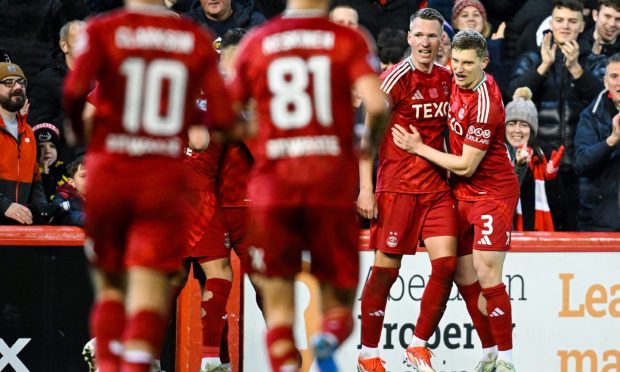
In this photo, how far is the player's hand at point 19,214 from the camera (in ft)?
32.6

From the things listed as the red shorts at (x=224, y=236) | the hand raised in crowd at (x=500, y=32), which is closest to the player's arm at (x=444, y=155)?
the red shorts at (x=224, y=236)

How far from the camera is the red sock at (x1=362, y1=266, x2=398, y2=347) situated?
9.37m

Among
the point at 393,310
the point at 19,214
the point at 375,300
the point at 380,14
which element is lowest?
the point at 393,310

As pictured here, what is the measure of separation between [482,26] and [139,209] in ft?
22.7

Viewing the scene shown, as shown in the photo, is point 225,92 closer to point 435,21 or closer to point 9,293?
point 435,21

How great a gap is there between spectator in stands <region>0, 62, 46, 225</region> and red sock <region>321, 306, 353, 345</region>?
4.33 metres

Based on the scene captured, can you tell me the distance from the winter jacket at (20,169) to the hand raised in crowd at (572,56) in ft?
16.5

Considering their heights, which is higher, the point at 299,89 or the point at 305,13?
the point at 305,13

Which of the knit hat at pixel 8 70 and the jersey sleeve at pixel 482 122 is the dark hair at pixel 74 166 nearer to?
the knit hat at pixel 8 70

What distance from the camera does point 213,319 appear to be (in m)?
9.20

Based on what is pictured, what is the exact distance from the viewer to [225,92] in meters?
→ 6.30

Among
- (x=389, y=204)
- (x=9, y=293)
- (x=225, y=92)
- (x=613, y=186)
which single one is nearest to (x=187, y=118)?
(x=225, y=92)

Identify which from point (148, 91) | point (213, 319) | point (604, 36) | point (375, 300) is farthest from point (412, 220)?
point (604, 36)

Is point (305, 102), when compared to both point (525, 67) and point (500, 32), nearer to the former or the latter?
point (525, 67)
